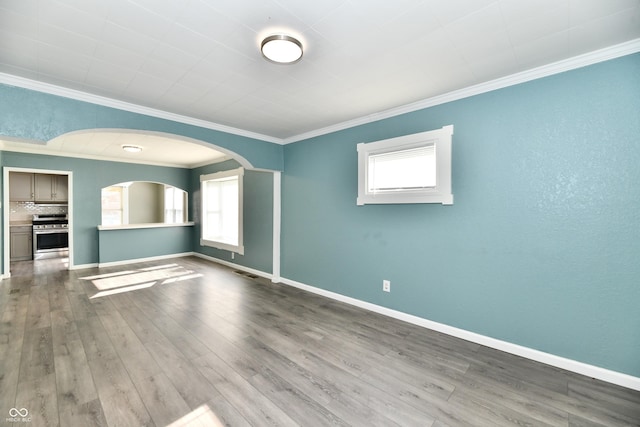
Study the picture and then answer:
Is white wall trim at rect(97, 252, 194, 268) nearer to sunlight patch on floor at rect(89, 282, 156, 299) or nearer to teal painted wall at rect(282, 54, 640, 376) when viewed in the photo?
sunlight patch on floor at rect(89, 282, 156, 299)

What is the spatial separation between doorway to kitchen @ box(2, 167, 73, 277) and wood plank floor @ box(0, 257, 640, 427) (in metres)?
4.22

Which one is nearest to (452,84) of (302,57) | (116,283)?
(302,57)

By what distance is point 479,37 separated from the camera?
6.00 feet

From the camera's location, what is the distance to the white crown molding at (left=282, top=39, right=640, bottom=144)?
1.95m

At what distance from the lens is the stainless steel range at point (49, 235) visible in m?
6.67

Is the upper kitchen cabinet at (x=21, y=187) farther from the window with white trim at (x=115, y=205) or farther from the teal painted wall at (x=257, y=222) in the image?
the teal painted wall at (x=257, y=222)

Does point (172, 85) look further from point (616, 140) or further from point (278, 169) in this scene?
point (616, 140)

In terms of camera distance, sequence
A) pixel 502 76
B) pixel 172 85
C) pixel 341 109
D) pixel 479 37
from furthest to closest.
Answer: pixel 341 109 → pixel 172 85 → pixel 502 76 → pixel 479 37

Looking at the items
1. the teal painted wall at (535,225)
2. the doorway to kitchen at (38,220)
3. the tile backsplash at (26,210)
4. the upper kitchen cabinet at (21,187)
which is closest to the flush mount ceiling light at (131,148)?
the doorway to kitchen at (38,220)

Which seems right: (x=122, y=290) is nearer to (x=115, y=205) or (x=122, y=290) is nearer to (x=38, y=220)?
(x=38, y=220)

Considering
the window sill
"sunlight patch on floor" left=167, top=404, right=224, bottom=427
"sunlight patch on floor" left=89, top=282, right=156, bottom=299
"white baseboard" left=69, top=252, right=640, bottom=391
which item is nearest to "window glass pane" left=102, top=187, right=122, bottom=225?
the window sill

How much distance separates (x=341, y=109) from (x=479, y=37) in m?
1.58

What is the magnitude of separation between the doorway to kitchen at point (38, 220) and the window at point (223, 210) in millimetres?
2880

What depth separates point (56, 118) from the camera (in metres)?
2.55
